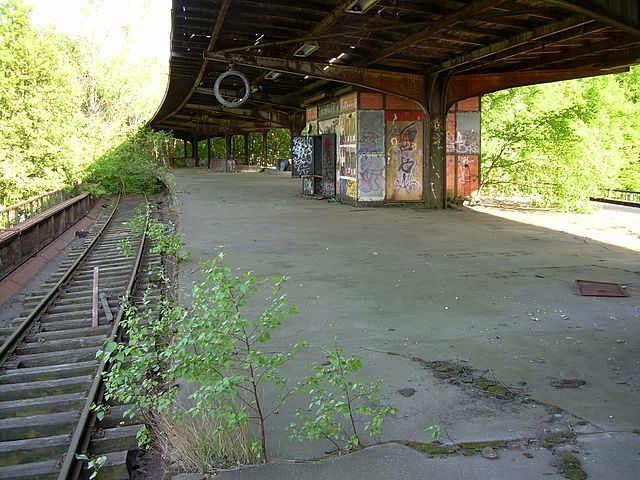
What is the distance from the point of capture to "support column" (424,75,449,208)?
19000 mm

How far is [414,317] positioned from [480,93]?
1388cm

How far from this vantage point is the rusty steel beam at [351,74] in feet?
56.5

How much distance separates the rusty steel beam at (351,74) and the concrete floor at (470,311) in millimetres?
4546

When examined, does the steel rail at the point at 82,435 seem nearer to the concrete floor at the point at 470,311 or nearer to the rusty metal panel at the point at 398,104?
the concrete floor at the point at 470,311

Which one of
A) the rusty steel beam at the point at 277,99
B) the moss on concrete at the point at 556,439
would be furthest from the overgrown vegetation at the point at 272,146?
the moss on concrete at the point at 556,439

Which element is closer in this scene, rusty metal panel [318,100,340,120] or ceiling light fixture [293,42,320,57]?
ceiling light fixture [293,42,320,57]

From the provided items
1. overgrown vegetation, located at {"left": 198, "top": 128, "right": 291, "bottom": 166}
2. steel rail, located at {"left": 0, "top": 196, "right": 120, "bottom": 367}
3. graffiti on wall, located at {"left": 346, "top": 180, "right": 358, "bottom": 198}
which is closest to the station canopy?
graffiti on wall, located at {"left": 346, "top": 180, "right": 358, "bottom": 198}

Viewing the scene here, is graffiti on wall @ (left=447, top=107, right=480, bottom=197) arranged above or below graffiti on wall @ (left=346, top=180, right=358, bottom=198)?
above

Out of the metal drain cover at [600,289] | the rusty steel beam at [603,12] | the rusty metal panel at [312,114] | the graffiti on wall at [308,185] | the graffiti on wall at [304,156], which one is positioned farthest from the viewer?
the rusty metal panel at [312,114]

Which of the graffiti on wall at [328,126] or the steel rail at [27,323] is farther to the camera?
the graffiti on wall at [328,126]

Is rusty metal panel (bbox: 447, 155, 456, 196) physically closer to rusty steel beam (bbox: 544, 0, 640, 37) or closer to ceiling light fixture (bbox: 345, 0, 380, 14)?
ceiling light fixture (bbox: 345, 0, 380, 14)

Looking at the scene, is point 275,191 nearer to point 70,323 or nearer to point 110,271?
point 110,271

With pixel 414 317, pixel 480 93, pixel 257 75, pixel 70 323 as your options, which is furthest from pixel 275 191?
pixel 414 317

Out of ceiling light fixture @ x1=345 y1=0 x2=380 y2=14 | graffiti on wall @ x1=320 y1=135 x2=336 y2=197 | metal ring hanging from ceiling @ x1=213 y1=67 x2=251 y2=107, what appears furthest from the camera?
graffiti on wall @ x1=320 y1=135 x2=336 y2=197
